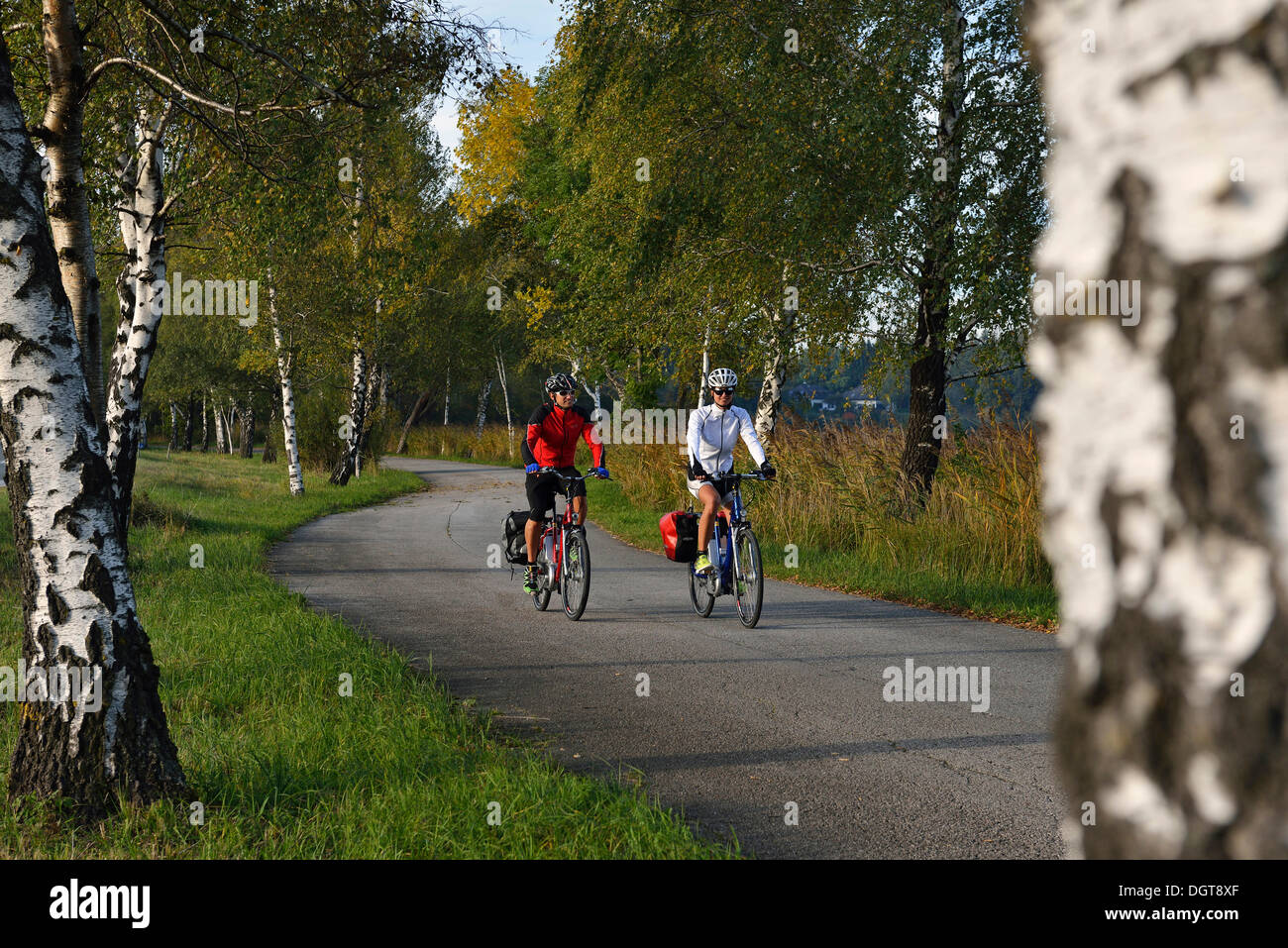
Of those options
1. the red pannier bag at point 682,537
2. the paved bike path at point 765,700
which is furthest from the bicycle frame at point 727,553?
the paved bike path at point 765,700

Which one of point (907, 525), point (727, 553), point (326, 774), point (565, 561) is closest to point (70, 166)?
point (565, 561)

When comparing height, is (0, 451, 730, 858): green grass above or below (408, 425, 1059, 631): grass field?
below

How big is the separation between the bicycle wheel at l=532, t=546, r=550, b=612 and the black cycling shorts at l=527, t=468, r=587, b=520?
404 mm

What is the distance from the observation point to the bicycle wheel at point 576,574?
958 centimetres

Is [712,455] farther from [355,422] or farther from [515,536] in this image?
[355,422]

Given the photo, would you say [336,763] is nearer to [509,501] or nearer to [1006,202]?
[1006,202]

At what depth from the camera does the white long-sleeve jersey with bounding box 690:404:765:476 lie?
385 inches

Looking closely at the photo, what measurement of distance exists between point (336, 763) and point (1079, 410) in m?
4.56

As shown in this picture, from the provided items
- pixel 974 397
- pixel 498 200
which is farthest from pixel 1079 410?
pixel 498 200

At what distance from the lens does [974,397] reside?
43.7ft

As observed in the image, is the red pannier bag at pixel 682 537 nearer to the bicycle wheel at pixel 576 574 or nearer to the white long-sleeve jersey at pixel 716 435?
the white long-sleeve jersey at pixel 716 435

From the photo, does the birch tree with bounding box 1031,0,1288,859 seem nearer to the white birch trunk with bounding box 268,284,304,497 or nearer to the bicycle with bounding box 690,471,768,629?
the bicycle with bounding box 690,471,768,629

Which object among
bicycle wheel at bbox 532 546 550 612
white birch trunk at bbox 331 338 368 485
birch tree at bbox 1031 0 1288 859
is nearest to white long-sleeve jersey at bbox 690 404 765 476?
bicycle wheel at bbox 532 546 550 612
